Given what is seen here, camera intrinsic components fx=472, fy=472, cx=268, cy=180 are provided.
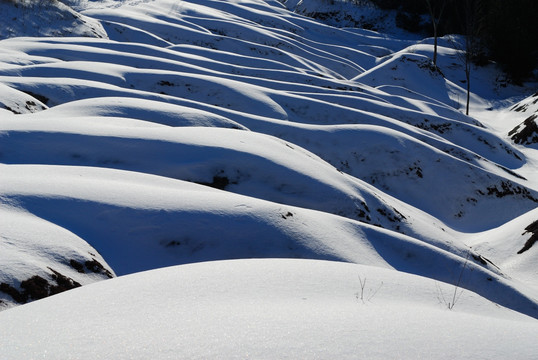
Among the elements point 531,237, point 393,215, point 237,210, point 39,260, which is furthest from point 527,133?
point 39,260

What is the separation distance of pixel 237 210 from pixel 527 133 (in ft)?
59.6

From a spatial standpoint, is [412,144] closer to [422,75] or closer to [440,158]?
[440,158]

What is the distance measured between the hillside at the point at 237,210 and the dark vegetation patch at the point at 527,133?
0.30 ft

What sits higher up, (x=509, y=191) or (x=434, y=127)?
(x=434, y=127)

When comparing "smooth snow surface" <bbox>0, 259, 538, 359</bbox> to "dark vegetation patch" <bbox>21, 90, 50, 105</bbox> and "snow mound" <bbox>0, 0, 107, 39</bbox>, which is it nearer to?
"dark vegetation patch" <bbox>21, 90, 50, 105</bbox>

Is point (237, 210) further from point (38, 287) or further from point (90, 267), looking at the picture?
point (38, 287)

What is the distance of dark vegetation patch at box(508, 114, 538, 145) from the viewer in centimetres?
1922

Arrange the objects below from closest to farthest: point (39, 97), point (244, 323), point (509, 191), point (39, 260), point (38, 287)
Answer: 1. point (244, 323)
2. point (38, 287)
3. point (39, 260)
4. point (39, 97)
5. point (509, 191)

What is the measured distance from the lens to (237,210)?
17.4ft

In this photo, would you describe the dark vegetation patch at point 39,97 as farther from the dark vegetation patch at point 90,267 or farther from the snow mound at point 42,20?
the snow mound at point 42,20

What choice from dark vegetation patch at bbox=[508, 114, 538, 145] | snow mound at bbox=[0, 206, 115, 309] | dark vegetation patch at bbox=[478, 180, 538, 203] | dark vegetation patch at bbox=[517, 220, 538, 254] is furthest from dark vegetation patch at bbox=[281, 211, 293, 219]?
dark vegetation patch at bbox=[508, 114, 538, 145]

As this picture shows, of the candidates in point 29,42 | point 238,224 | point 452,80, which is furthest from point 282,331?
point 452,80

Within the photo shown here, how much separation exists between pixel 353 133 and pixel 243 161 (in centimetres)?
571

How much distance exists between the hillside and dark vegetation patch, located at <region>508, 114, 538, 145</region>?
9 centimetres
